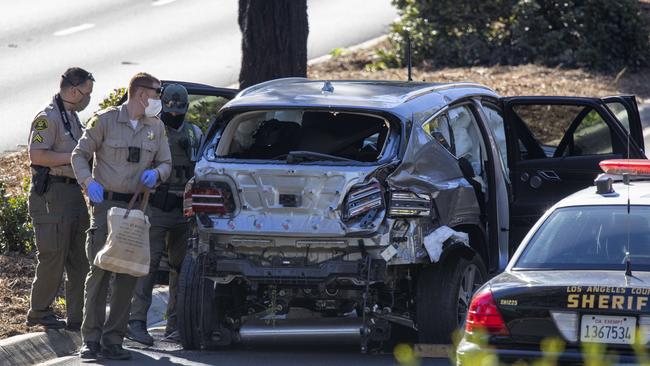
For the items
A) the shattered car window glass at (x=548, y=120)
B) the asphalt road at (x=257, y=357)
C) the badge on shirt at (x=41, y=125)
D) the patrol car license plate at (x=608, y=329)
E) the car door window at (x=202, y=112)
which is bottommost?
the asphalt road at (x=257, y=357)

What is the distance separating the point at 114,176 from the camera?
8711 millimetres

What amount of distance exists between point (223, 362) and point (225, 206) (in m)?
0.99

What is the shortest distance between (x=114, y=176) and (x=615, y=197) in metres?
3.14

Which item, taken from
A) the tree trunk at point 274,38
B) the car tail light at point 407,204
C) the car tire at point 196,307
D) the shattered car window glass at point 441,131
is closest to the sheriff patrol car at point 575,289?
the car tail light at point 407,204

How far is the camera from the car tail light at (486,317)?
6945 millimetres

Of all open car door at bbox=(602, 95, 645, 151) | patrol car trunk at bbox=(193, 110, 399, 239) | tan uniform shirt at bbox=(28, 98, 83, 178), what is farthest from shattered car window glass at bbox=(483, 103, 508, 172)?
tan uniform shirt at bbox=(28, 98, 83, 178)

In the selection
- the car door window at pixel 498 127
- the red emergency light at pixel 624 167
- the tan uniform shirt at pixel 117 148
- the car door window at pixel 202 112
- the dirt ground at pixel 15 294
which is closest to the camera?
the red emergency light at pixel 624 167

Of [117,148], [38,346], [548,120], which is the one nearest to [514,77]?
[548,120]

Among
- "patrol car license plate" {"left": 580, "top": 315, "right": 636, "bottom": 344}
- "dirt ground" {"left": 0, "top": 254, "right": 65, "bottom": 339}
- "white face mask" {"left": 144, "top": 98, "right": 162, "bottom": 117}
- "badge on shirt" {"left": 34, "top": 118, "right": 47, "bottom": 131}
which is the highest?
"white face mask" {"left": 144, "top": 98, "right": 162, "bottom": 117}

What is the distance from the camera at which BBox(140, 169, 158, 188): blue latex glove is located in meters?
8.62

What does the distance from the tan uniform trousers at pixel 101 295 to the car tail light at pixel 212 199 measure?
443 millimetres

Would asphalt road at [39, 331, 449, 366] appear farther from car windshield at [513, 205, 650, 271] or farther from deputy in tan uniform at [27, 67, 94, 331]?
car windshield at [513, 205, 650, 271]

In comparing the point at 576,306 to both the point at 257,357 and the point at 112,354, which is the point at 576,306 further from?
the point at 112,354

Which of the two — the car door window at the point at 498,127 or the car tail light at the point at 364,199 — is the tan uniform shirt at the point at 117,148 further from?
the car door window at the point at 498,127
